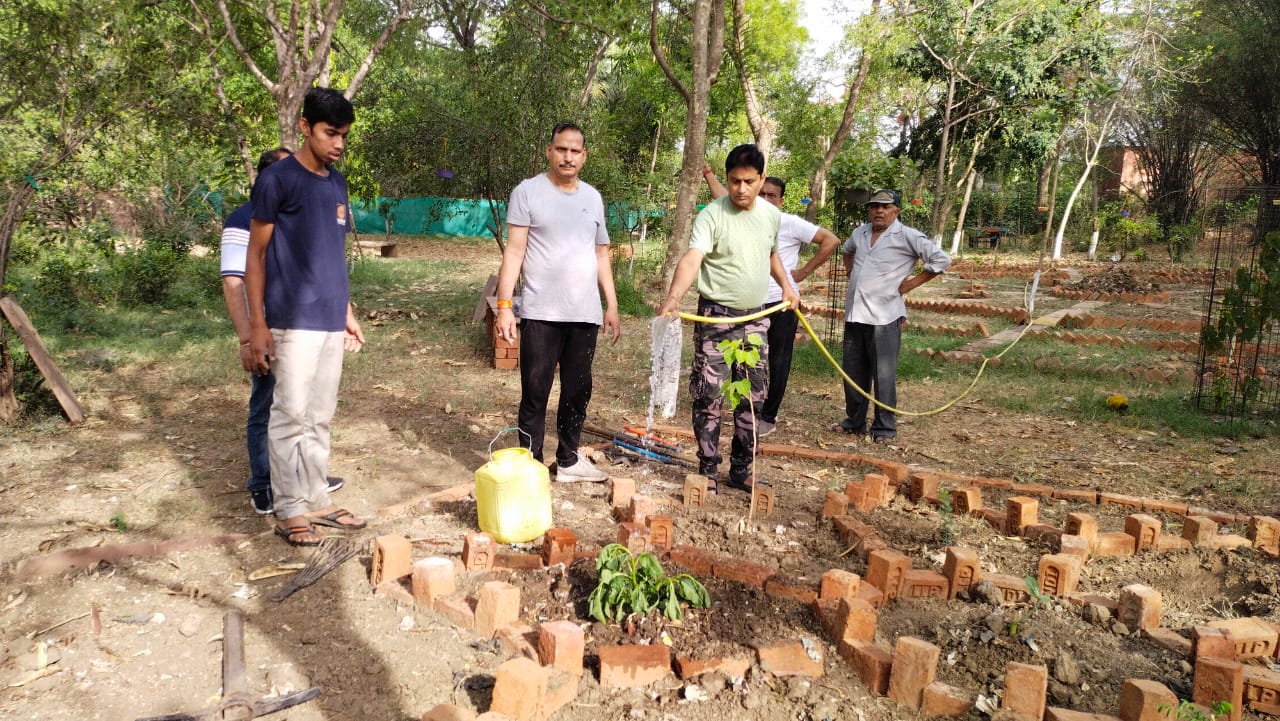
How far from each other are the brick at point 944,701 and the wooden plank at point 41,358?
18.3ft

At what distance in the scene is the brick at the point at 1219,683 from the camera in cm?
244

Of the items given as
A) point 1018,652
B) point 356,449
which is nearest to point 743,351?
point 1018,652

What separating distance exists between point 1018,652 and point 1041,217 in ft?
99.1

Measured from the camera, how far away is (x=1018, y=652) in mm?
2793

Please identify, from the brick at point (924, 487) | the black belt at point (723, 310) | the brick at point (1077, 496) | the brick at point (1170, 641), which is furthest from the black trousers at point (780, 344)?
the brick at point (1170, 641)

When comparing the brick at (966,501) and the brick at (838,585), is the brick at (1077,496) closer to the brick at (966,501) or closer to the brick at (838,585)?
the brick at (966,501)

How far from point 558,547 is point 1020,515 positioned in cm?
224

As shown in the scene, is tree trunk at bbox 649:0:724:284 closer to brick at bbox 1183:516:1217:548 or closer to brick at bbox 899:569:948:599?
brick at bbox 1183:516:1217:548

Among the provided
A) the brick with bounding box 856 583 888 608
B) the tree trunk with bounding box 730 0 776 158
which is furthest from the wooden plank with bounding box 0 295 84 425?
the tree trunk with bounding box 730 0 776 158

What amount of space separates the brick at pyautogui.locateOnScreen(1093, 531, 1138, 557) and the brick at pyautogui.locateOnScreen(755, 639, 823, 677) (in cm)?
180

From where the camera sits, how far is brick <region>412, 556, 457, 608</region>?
3.06 m

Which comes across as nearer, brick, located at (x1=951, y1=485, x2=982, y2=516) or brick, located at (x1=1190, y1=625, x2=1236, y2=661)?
brick, located at (x1=1190, y1=625, x2=1236, y2=661)

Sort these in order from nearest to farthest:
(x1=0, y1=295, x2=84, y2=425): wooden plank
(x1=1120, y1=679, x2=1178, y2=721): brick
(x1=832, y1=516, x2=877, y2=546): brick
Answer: (x1=1120, y1=679, x2=1178, y2=721): brick
(x1=832, y1=516, x2=877, y2=546): brick
(x1=0, y1=295, x2=84, y2=425): wooden plank

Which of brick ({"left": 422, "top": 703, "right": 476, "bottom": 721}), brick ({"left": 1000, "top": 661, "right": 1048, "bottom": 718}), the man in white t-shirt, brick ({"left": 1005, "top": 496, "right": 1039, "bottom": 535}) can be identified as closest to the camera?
brick ({"left": 422, "top": 703, "right": 476, "bottom": 721})
